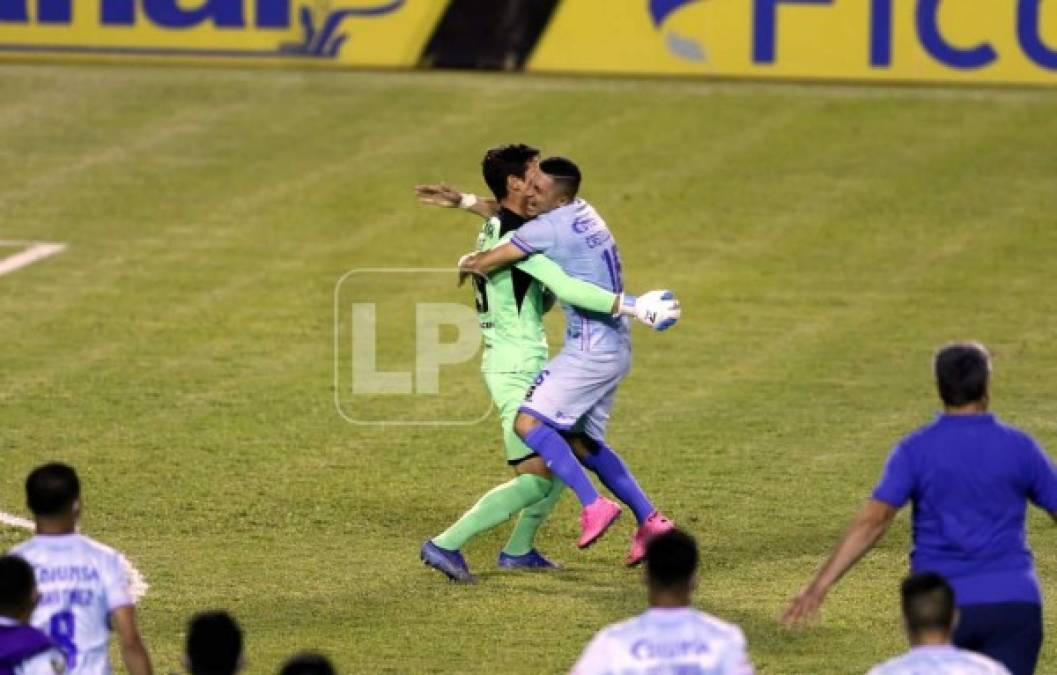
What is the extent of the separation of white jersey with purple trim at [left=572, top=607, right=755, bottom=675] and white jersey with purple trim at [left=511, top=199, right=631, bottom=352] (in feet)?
15.5

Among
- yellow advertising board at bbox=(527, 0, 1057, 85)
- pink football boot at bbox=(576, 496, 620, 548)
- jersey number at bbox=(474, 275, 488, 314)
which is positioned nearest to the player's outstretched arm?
jersey number at bbox=(474, 275, 488, 314)

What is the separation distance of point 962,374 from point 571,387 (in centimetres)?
377

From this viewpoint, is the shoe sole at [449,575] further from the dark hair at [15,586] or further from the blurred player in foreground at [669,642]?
the blurred player in foreground at [669,642]

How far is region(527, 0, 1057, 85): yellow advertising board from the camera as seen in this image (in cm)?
2378

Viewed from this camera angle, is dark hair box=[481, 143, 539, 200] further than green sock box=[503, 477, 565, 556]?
No

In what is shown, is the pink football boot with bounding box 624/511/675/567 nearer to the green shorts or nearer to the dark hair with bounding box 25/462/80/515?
the green shorts

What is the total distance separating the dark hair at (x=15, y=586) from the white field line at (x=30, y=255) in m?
13.6

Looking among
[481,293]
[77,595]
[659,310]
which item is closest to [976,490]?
[77,595]

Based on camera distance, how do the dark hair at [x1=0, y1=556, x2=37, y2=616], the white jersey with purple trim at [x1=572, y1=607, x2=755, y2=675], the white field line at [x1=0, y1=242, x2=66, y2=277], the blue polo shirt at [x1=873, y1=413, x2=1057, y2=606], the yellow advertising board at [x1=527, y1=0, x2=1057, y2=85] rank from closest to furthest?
the white jersey with purple trim at [x1=572, y1=607, x2=755, y2=675], the dark hair at [x1=0, y1=556, x2=37, y2=616], the blue polo shirt at [x1=873, y1=413, x2=1057, y2=606], the white field line at [x1=0, y1=242, x2=66, y2=277], the yellow advertising board at [x1=527, y1=0, x2=1057, y2=85]

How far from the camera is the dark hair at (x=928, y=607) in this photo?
6.79 metres

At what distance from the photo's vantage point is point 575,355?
1131 cm

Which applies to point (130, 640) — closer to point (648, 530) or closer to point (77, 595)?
point (77, 595)

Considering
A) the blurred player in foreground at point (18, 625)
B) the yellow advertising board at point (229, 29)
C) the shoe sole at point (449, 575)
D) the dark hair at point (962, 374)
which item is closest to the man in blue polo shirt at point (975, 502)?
the dark hair at point (962, 374)

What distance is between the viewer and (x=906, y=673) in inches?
260
